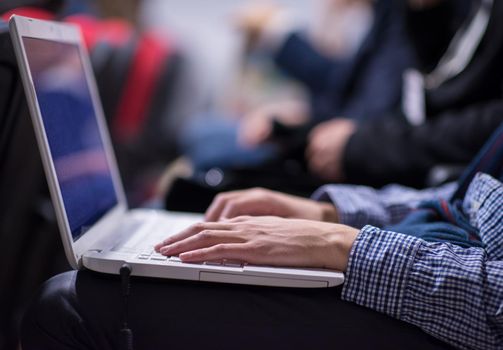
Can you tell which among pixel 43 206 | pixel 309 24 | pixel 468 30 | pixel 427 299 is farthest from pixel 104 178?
pixel 309 24

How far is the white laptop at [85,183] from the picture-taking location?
2.36ft

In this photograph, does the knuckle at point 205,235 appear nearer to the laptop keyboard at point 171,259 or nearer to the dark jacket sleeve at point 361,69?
the laptop keyboard at point 171,259

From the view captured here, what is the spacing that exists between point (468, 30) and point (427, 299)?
2.83 ft

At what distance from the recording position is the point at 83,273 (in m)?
0.75

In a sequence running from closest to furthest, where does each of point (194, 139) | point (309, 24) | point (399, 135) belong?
point (399, 135), point (194, 139), point (309, 24)

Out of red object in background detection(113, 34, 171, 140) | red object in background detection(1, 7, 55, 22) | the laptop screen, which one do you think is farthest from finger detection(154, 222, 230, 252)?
red object in background detection(113, 34, 171, 140)

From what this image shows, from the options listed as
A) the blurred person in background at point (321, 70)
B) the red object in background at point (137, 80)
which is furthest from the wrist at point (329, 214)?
the red object in background at point (137, 80)

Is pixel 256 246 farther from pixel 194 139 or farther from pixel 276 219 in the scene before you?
pixel 194 139

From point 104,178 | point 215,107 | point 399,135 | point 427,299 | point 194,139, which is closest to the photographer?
point 427,299

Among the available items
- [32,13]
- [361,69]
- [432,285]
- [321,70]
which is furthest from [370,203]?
[321,70]

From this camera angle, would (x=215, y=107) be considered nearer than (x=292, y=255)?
No

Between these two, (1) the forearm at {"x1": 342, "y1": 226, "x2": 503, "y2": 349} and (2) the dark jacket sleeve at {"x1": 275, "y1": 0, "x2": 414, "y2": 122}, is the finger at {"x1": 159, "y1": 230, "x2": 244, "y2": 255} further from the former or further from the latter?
(2) the dark jacket sleeve at {"x1": 275, "y1": 0, "x2": 414, "y2": 122}

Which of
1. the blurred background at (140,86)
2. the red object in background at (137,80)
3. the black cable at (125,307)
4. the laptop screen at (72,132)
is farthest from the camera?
the red object in background at (137,80)

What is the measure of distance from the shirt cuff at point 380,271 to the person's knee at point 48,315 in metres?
0.31
